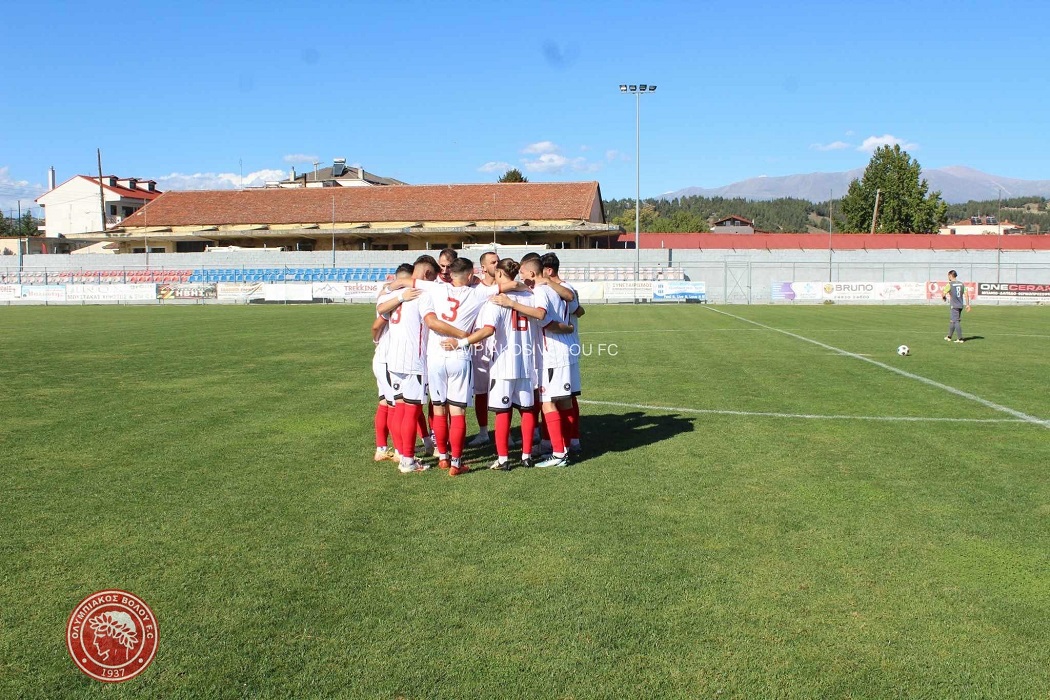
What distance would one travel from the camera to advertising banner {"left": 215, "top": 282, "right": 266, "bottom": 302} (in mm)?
43469

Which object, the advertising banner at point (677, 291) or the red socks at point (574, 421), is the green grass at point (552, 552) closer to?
the red socks at point (574, 421)

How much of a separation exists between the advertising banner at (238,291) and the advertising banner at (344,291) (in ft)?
10.9

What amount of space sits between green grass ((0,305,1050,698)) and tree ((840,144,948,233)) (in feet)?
230

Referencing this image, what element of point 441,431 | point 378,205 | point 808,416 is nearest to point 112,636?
point 441,431

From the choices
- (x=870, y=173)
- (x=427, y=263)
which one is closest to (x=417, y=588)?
(x=427, y=263)

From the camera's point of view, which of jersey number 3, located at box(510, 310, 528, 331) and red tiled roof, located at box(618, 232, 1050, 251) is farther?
red tiled roof, located at box(618, 232, 1050, 251)

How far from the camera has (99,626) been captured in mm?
3811

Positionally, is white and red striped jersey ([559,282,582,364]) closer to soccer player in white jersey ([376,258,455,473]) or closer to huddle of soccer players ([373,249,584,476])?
huddle of soccer players ([373,249,584,476])

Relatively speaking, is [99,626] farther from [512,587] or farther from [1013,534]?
[1013,534]

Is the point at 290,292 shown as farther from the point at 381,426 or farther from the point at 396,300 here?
→ the point at 396,300

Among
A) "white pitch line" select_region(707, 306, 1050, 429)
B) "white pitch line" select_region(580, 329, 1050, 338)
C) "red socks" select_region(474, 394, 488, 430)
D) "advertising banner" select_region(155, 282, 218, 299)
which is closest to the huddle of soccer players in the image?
"red socks" select_region(474, 394, 488, 430)

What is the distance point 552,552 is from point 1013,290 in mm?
43997

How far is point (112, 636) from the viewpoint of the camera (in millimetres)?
3736

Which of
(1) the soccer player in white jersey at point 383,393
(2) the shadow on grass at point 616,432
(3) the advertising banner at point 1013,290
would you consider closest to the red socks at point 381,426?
(1) the soccer player in white jersey at point 383,393
